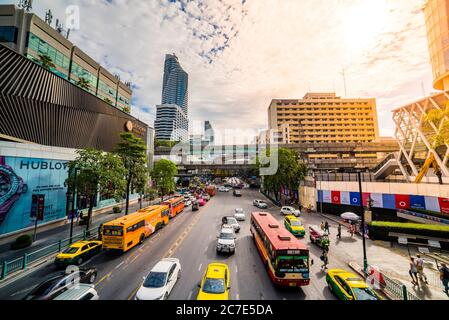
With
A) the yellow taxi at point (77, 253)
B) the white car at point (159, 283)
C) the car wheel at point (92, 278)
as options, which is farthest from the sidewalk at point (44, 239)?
the white car at point (159, 283)

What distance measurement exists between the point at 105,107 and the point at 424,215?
51378mm

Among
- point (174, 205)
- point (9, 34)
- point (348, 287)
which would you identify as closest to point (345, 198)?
point (348, 287)

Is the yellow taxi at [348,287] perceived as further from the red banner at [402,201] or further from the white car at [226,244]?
the red banner at [402,201]

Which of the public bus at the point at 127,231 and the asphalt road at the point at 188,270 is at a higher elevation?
the public bus at the point at 127,231

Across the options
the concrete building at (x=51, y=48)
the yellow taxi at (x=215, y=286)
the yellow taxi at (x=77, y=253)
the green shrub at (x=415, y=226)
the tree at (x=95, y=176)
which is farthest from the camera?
the concrete building at (x=51, y=48)

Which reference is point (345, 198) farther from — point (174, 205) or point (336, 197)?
point (174, 205)

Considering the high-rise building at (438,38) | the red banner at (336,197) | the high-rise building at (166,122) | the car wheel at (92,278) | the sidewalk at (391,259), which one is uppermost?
the high-rise building at (166,122)

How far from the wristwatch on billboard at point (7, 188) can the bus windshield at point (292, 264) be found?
2731cm

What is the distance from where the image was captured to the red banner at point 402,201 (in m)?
25.0

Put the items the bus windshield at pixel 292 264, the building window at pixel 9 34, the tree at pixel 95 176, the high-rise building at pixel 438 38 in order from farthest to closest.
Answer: the building window at pixel 9 34
the high-rise building at pixel 438 38
the tree at pixel 95 176
the bus windshield at pixel 292 264

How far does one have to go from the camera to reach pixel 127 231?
58.6 feet

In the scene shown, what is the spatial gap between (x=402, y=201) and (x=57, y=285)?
35.4 metres
